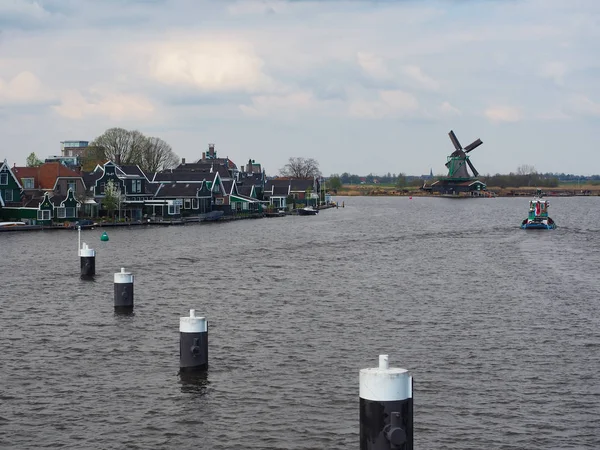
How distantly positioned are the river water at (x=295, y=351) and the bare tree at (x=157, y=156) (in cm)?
10970

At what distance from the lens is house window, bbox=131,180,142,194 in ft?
431

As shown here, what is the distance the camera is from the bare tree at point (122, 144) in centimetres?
17262

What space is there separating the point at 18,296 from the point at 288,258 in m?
28.3

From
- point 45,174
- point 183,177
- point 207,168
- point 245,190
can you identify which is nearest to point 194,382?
point 45,174

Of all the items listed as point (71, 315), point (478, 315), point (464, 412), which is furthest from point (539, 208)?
point (464, 412)

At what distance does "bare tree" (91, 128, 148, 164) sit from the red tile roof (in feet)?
154

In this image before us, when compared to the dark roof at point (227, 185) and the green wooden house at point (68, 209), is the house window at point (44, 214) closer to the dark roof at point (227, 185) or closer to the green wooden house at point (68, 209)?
the green wooden house at point (68, 209)

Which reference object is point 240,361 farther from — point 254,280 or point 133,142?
point 133,142

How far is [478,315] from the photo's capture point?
1686 inches

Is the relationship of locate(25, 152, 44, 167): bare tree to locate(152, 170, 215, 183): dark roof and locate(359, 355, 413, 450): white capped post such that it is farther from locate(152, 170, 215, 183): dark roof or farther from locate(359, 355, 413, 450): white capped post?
locate(359, 355, 413, 450): white capped post

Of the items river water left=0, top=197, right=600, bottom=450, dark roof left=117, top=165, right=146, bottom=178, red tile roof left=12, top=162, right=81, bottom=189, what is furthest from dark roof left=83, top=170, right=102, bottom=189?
river water left=0, top=197, right=600, bottom=450

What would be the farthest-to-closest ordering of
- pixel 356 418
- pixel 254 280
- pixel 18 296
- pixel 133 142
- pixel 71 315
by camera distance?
1. pixel 133 142
2. pixel 254 280
3. pixel 18 296
4. pixel 71 315
5. pixel 356 418

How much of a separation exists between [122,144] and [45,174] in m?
52.8

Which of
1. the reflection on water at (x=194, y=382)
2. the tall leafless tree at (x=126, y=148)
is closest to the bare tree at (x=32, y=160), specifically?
the tall leafless tree at (x=126, y=148)
